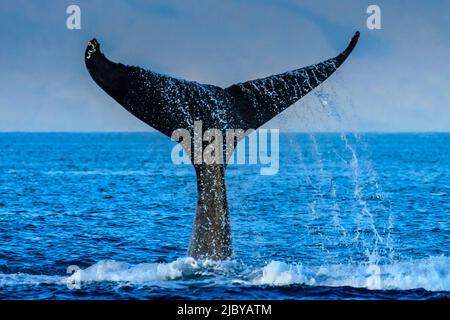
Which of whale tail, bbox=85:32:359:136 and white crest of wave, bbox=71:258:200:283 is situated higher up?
whale tail, bbox=85:32:359:136

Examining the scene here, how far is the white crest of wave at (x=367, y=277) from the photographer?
1389 cm

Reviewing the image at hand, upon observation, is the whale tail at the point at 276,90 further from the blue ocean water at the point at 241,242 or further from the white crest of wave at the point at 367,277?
the white crest of wave at the point at 367,277

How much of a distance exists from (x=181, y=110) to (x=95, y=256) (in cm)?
714

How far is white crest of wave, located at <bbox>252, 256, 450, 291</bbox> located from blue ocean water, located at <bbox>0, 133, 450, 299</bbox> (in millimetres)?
22

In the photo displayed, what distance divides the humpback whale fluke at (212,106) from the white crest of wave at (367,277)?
154 cm

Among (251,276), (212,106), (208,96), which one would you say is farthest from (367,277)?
(208,96)

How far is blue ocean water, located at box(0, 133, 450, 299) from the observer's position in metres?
13.5

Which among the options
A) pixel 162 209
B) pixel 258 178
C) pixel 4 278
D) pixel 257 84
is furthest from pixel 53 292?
pixel 258 178

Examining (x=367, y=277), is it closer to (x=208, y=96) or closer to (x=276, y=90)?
(x=276, y=90)

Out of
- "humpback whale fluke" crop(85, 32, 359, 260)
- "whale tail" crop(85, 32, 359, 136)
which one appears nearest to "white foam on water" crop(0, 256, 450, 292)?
"humpback whale fluke" crop(85, 32, 359, 260)

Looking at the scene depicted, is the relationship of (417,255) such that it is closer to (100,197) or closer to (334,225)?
(334,225)

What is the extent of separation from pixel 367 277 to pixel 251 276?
2063 mm

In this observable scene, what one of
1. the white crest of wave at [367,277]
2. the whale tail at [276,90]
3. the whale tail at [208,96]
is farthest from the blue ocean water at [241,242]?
the whale tail at [208,96]

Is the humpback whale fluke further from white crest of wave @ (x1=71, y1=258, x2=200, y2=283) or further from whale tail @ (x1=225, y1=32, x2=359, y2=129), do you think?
white crest of wave @ (x1=71, y1=258, x2=200, y2=283)
